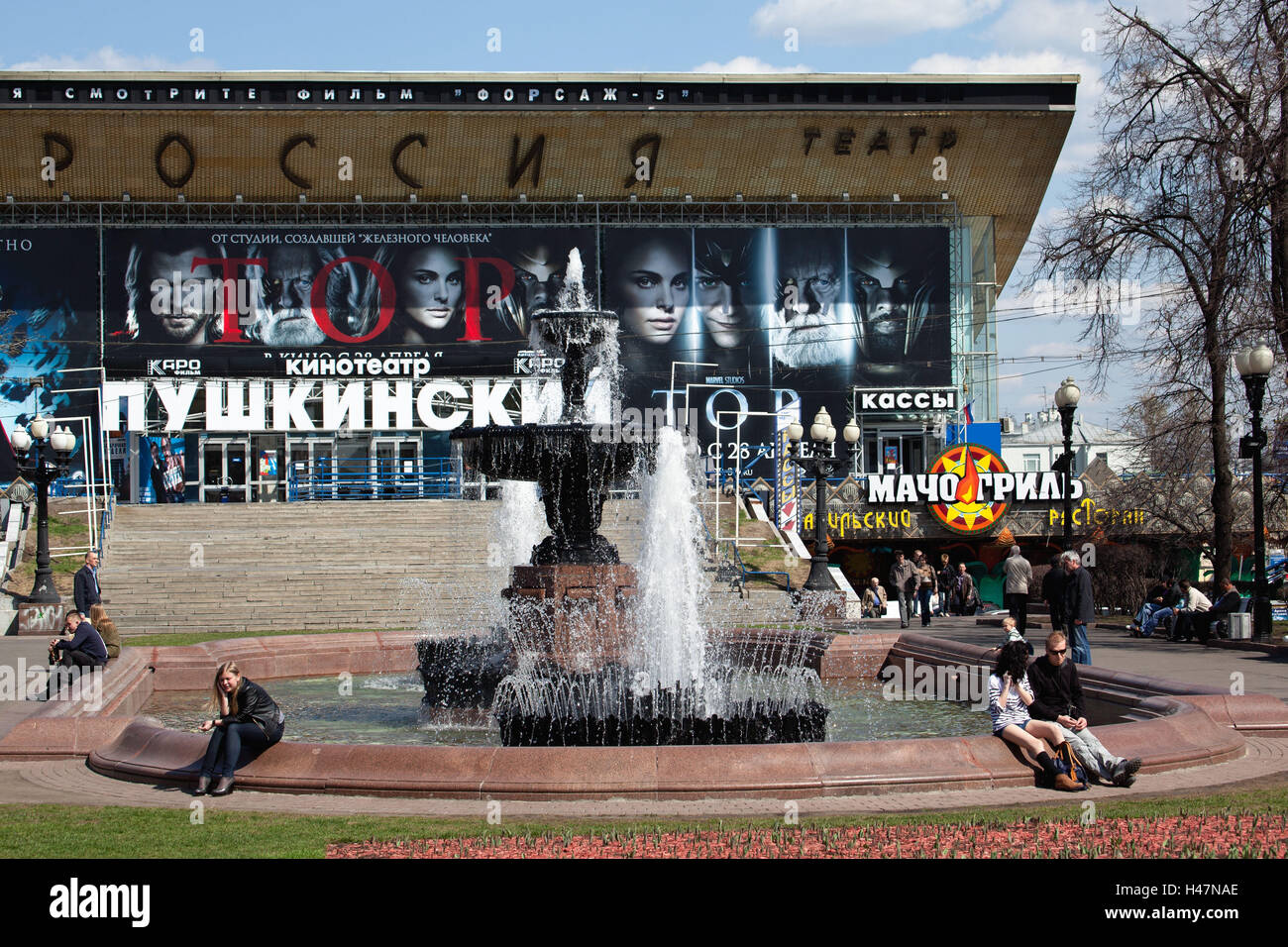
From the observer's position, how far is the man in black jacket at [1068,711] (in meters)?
8.62

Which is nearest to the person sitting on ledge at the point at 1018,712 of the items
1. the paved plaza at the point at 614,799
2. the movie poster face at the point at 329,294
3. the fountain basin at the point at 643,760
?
the fountain basin at the point at 643,760

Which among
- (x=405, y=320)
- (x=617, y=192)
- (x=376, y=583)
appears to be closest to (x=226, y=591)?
(x=376, y=583)

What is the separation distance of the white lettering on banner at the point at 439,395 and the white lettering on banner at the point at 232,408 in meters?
5.49

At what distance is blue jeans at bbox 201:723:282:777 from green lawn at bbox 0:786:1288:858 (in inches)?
21.3

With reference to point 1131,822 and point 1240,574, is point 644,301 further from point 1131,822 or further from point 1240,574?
point 1131,822

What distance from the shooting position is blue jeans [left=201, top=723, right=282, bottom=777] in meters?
8.70

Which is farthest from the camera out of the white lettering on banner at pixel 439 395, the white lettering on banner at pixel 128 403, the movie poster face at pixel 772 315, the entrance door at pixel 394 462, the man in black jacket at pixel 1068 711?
the movie poster face at pixel 772 315

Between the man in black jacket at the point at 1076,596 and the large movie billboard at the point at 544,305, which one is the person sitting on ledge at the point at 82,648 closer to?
the man in black jacket at the point at 1076,596

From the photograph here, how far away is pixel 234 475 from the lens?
4700 cm

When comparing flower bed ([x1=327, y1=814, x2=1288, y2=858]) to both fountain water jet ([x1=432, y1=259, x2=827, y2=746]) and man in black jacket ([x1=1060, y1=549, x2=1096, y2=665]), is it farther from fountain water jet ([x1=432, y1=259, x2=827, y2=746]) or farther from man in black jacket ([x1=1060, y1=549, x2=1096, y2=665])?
man in black jacket ([x1=1060, y1=549, x2=1096, y2=665])

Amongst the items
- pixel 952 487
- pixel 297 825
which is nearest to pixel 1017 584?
pixel 297 825

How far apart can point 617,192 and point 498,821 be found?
136ft

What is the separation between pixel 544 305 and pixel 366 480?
9472 mm

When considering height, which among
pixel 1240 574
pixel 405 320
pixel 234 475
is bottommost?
pixel 1240 574
